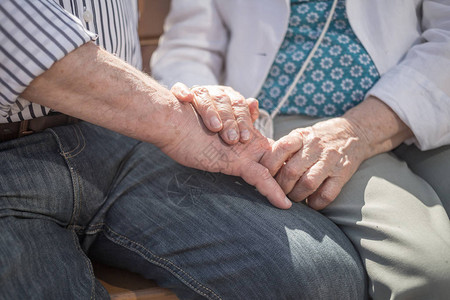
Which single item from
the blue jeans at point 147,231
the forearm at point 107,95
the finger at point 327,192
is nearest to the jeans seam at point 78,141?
the blue jeans at point 147,231

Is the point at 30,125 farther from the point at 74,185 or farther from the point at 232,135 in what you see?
the point at 232,135

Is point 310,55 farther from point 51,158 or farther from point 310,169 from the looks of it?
point 51,158

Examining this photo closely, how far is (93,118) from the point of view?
853 mm

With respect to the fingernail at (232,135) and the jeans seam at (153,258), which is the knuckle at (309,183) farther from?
the jeans seam at (153,258)

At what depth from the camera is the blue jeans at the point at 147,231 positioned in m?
0.77

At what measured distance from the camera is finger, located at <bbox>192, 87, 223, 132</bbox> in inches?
36.8

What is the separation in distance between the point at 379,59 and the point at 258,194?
0.55 metres

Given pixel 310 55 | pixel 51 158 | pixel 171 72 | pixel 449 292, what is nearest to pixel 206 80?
pixel 171 72

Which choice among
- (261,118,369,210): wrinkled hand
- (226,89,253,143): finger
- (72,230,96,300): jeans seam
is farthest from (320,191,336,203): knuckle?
(72,230,96,300): jeans seam

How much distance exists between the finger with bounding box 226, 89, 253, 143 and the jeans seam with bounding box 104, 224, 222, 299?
13.0 inches

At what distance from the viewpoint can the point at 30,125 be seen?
0.90 meters

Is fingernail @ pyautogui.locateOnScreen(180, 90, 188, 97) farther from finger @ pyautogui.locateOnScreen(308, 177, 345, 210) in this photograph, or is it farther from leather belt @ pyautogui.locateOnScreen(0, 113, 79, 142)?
finger @ pyautogui.locateOnScreen(308, 177, 345, 210)

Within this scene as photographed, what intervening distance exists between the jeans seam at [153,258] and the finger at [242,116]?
330 mm

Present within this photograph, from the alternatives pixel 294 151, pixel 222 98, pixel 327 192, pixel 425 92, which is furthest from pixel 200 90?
pixel 425 92
